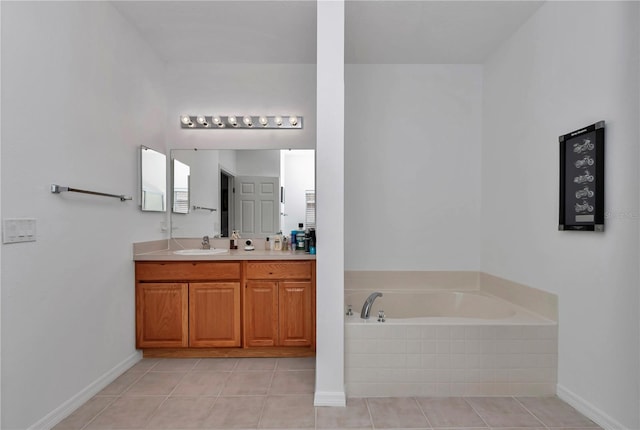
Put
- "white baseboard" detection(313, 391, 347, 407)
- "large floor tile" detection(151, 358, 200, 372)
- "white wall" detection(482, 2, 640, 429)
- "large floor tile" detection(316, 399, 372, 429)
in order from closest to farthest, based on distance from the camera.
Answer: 1. "white wall" detection(482, 2, 640, 429)
2. "large floor tile" detection(316, 399, 372, 429)
3. "white baseboard" detection(313, 391, 347, 407)
4. "large floor tile" detection(151, 358, 200, 372)

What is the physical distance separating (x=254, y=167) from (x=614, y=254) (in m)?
2.67

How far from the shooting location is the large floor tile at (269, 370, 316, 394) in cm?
223

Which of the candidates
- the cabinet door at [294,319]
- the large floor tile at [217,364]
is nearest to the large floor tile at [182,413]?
the large floor tile at [217,364]

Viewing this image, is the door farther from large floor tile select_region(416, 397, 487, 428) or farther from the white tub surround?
large floor tile select_region(416, 397, 487, 428)

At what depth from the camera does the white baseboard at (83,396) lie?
5.90 ft

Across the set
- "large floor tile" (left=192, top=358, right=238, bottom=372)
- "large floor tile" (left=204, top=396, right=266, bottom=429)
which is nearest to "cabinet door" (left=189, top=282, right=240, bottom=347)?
"large floor tile" (left=192, top=358, right=238, bottom=372)

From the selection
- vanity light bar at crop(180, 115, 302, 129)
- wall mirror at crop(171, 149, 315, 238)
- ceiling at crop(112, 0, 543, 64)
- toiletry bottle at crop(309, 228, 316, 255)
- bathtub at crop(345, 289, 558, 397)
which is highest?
ceiling at crop(112, 0, 543, 64)

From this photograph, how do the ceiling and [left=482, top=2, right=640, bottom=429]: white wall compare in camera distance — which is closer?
[left=482, top=2, right=640, bottom=429]: white wall

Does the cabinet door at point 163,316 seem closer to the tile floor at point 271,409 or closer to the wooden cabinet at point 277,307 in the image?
the tile floor at point 271,409

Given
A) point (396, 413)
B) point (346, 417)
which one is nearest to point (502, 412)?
point (396, 413)

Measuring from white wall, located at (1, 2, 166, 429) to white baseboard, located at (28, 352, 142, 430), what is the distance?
1 centimetres

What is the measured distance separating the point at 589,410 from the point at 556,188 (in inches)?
50.2

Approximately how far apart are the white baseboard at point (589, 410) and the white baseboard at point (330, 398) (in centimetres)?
132

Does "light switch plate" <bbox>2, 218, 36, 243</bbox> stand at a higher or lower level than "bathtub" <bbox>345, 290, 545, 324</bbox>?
higher
